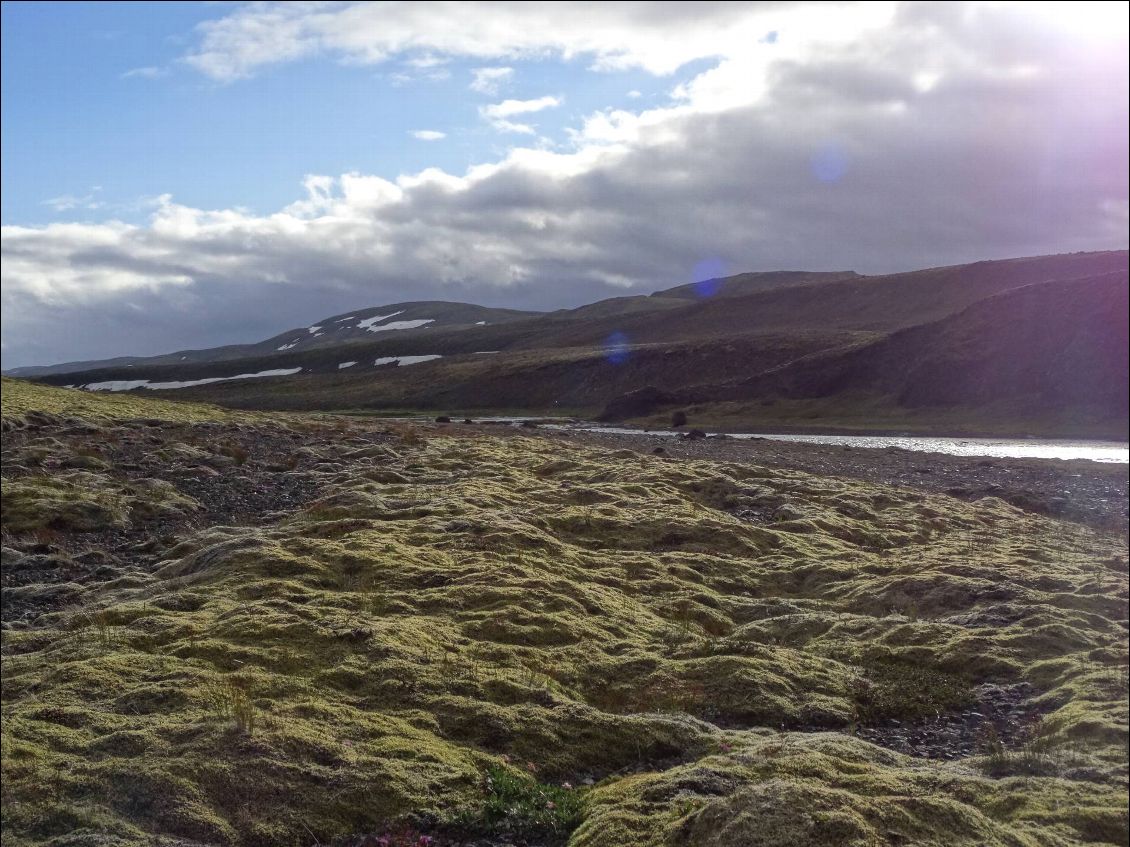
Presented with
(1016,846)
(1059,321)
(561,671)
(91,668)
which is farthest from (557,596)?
(1059,321)

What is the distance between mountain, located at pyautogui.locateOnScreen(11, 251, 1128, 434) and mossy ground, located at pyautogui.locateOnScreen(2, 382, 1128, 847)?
2445 inches

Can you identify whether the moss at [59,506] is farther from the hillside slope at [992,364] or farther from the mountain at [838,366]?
the hillside slope at [992,364]

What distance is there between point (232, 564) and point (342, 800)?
33.2 feet

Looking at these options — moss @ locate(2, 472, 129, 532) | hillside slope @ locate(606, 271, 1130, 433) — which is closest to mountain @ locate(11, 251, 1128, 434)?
hillside slope @ locate(606, 271, 1130, 433)

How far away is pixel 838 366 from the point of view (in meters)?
106

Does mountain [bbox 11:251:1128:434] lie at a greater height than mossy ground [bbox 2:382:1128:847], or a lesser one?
greater

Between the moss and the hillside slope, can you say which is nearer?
the moss

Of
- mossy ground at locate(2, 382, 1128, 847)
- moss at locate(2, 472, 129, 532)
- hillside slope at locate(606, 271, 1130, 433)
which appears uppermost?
hillside slope at locate(606, 271, 1130, 433)

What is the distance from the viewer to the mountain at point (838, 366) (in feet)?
282

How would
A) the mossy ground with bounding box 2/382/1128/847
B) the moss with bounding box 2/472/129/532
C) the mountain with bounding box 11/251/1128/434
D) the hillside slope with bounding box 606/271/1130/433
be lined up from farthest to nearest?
the mountain with bounding box 11/251/1128/434, the hillside slope with bounding box 606/271/1130/433, the moss with bounding box 2/472/129/532, the mossy ground with bounding box 2/382/1128/847

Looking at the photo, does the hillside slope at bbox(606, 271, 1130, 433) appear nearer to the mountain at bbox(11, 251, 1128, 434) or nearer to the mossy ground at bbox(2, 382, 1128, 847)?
the mountain at bbox(11, 251, 1128, 434)

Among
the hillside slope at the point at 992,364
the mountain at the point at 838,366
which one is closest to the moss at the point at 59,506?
the mountain at the point at 838,366

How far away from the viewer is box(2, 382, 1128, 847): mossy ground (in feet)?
29.5

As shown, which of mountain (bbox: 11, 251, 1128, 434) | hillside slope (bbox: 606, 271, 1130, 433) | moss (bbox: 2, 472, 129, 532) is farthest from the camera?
mountain (bbox: 11, 251, 1128, 434)
